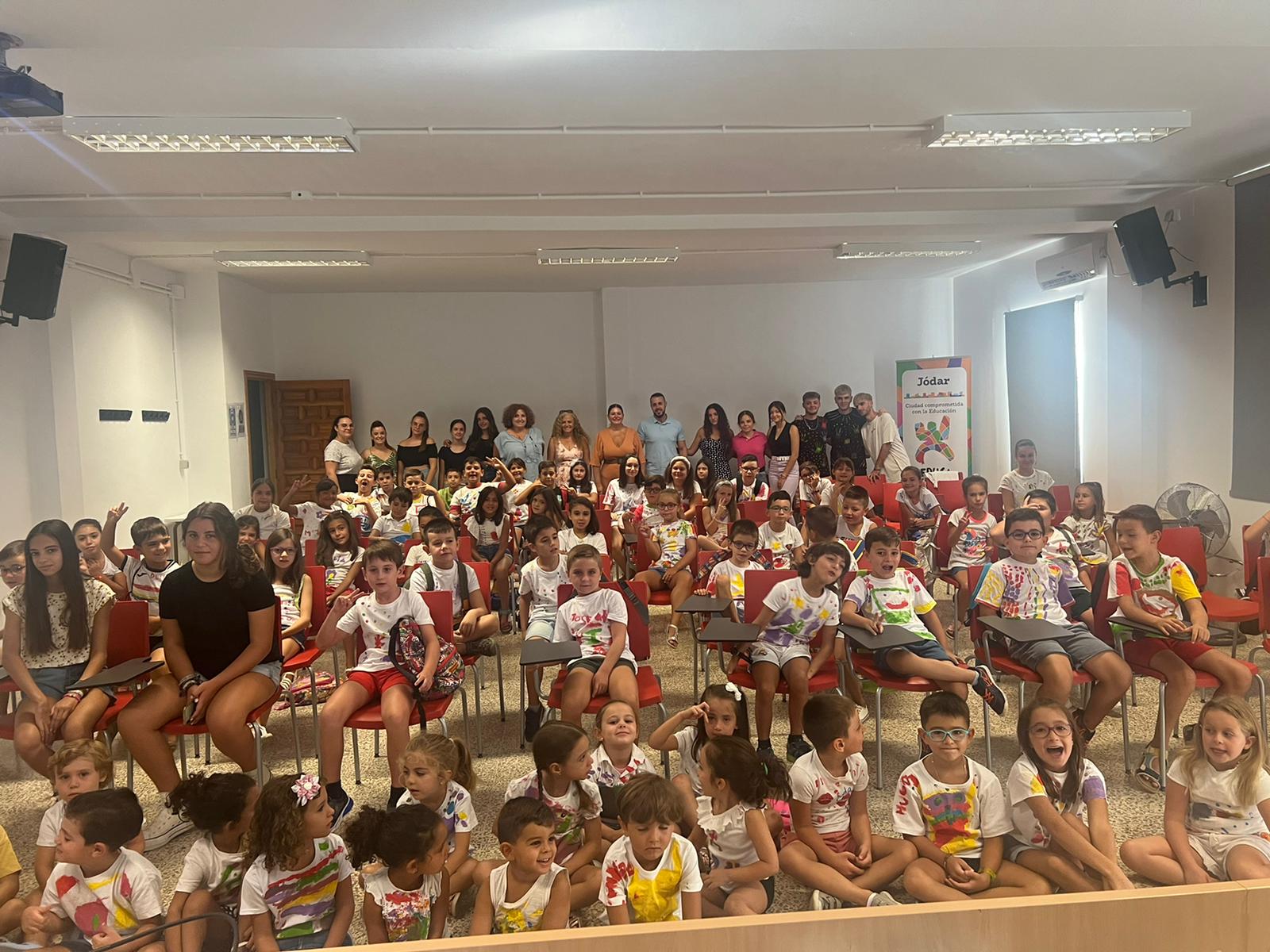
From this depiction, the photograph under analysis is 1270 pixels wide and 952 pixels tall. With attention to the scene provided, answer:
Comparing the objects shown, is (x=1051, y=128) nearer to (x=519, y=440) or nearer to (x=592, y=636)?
(x=592, y=636)

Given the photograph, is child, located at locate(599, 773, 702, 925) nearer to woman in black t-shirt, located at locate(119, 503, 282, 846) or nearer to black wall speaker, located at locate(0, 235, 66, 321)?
woman in black t-shirt, located at locate(119, 503, 282, 846)

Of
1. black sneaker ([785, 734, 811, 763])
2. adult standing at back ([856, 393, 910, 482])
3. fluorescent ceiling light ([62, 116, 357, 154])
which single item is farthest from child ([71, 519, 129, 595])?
adult standing at back ([856, 393, 910, 482])

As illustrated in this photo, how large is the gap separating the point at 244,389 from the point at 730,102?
7.12m

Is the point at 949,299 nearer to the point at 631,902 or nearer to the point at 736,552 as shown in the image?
the point at 736,552

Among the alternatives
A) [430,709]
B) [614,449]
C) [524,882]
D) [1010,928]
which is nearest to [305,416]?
[614,449]

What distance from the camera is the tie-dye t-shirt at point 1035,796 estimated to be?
8.24ft

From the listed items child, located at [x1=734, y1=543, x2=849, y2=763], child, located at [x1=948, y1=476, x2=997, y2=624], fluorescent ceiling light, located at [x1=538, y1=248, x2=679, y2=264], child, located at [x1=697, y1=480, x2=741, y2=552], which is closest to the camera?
child, located at [x1=734, y1=543, x2=849, y2=763]

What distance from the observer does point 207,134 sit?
14.1 feet

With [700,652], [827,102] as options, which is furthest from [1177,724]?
[827,102]

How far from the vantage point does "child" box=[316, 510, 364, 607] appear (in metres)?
4.97

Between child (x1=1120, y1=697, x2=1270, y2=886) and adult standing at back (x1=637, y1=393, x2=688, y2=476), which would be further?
adult standing at back (x1=637, y1=393, x2=688, y2=476)

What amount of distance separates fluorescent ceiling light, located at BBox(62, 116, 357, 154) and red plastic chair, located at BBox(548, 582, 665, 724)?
8.46 feet

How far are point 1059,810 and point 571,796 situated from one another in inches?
57.8

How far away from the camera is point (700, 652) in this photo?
541cm
